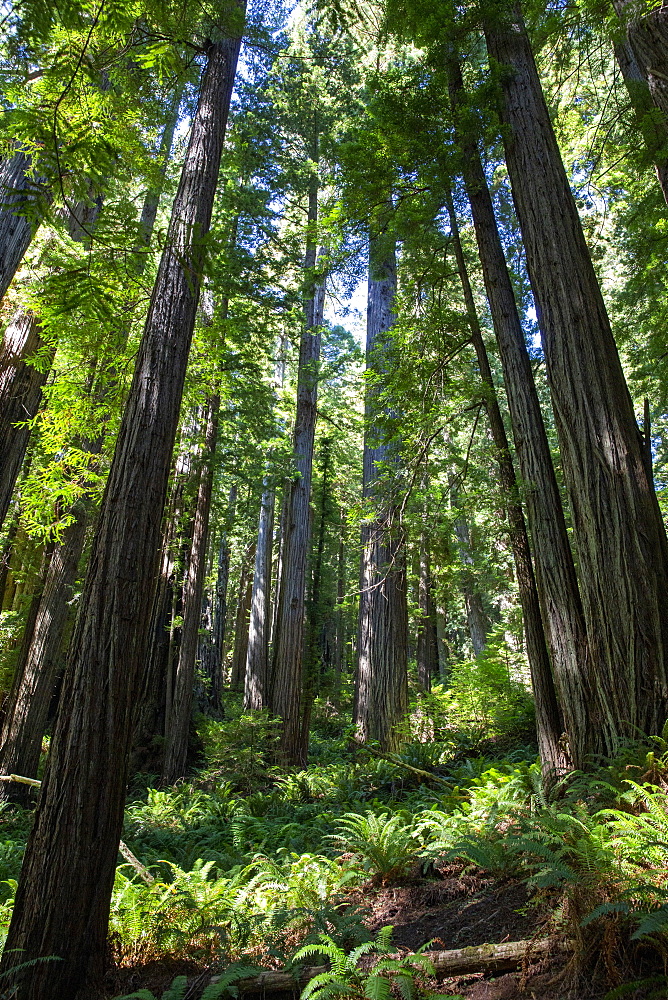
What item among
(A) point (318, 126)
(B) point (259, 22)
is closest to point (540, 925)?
(B) point (259, 22)

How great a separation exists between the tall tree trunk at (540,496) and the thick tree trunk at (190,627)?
566 cm

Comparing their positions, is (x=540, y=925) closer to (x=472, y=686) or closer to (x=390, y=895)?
(x=390, y=895)

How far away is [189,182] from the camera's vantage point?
192 inches

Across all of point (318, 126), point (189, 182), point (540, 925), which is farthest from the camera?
point (318, 126)

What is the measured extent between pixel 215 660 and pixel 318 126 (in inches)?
548

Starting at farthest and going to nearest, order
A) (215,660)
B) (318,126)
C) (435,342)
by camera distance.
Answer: (215,660) → (318,126) → (435,342)

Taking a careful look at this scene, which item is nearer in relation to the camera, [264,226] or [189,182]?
[189,182]

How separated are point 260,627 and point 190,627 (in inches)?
242

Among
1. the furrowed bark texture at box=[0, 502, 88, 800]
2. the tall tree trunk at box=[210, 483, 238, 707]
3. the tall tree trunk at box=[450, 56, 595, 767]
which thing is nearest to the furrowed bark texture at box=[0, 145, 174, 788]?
the furrowed bark texture at box=[0, 502, 88, 800]

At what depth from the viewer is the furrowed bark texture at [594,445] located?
417 centimetres

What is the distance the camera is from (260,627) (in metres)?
15.6

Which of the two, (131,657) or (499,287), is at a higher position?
(499,287)

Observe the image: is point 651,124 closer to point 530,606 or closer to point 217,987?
point 530,606

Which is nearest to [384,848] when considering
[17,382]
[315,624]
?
[17,382]
